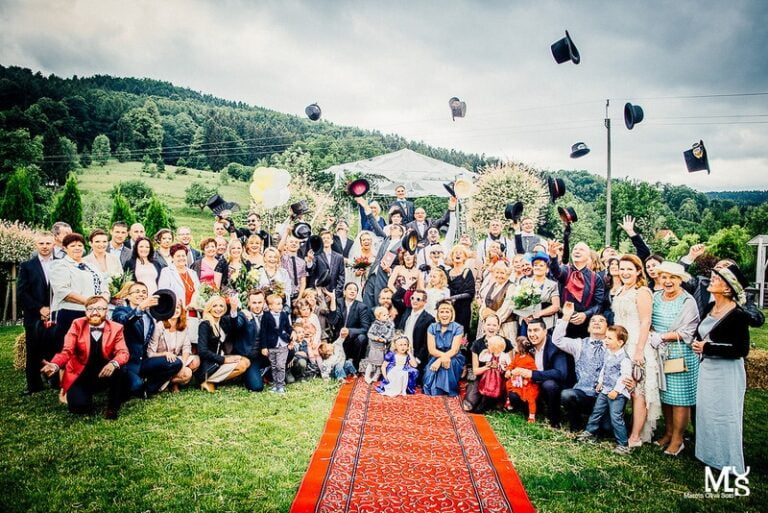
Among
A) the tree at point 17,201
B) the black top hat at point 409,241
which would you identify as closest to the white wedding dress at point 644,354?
the black top hat at point 409,241

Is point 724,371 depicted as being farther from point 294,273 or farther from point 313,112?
point 313,112

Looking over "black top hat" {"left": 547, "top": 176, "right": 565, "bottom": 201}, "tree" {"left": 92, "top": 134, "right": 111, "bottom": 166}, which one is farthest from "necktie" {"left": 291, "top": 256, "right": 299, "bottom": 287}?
"tree" {"left": 92, "top": 134, "right": 111, "bottom": 166}

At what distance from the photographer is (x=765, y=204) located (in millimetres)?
30844

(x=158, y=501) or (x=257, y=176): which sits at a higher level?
(x=257, y=176)

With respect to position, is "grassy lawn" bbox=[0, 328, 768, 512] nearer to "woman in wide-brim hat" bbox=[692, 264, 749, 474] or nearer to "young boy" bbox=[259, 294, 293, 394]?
"woman in wide-brim hat" bbox=[692, 264, 749, 474]

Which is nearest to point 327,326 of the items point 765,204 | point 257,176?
point 257,176

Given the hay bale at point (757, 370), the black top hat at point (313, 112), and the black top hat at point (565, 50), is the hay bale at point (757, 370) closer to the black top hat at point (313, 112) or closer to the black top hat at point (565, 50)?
the black top hat at point (565, 50)

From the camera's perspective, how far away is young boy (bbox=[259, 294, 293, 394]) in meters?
6.50

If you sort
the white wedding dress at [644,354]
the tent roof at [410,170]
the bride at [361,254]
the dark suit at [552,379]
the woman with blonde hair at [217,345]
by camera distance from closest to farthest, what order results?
1. the white wedding dress at [644,354]
2. the dark suit at [552,379]
3. the woman with blonde hair at [217,345]
4. the bride at [361,254]
5. the tent roof at [410,170]

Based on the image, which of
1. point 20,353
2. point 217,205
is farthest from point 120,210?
point 217,205

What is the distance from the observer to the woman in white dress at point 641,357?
16.3ft

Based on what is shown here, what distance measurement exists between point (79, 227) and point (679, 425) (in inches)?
717

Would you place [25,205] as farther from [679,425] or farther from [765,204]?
[765,204]

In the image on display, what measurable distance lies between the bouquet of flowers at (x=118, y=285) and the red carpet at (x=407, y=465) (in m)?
2.89
